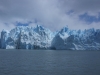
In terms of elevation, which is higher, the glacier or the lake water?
the glacier

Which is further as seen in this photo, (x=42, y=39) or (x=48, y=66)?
(x=42, y=39)

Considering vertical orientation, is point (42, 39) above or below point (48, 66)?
above

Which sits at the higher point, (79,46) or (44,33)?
(44,33)

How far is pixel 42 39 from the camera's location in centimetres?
9138

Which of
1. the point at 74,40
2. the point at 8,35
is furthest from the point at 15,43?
the point at 74,40

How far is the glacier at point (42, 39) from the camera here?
79.5 m

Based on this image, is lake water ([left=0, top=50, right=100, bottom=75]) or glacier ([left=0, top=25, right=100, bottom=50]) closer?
lake water ([left=0, top=50, right=100, bottom=75])

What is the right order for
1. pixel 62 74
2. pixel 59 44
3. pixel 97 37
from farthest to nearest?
pixel 59 44, pixel 97 37, pixel 62 74

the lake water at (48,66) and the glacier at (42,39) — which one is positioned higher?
the glacier at (42,39)

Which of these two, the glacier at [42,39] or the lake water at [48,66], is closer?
the lake water at [48,66]

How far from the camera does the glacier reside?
79537 millimetres

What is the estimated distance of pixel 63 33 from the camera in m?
85.2

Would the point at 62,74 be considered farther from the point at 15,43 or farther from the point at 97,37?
the point at 15,43

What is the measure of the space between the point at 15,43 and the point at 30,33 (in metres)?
10.3
